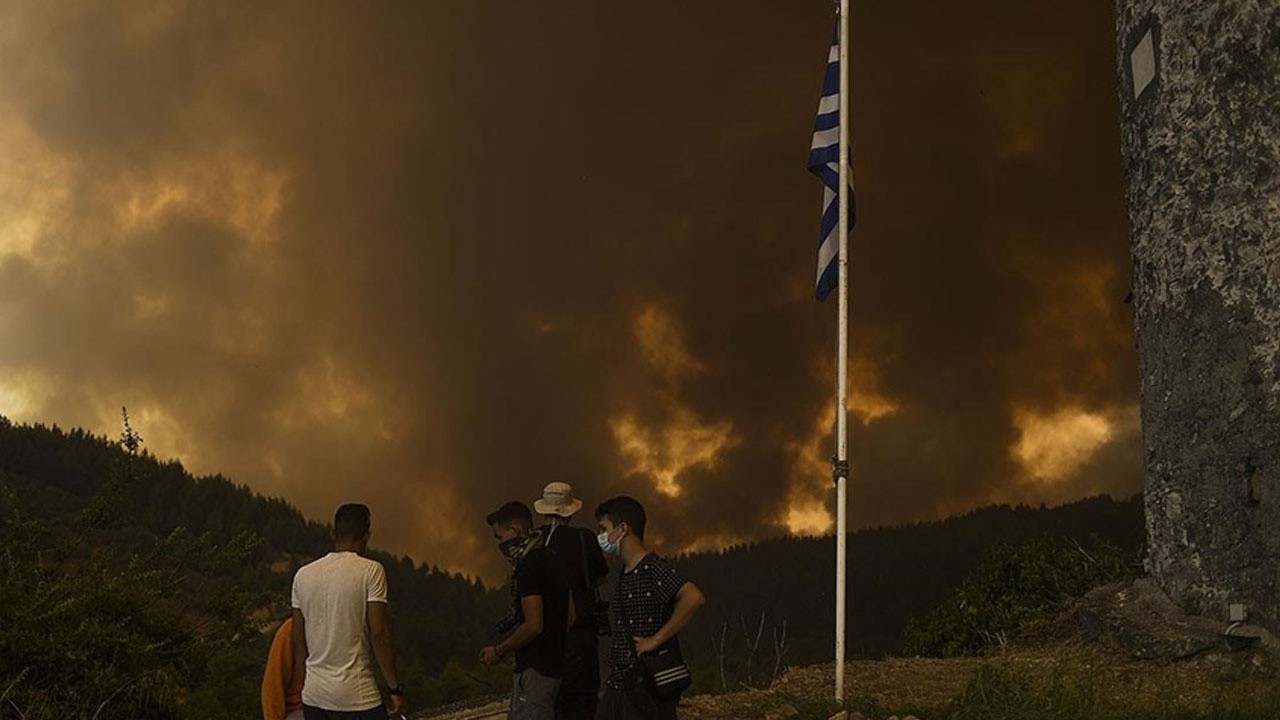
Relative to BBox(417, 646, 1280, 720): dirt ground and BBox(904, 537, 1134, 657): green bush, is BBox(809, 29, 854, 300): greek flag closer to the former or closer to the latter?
BBox(417, 646, 1280, 720): dirt ground

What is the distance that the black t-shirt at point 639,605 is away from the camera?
8.23 m

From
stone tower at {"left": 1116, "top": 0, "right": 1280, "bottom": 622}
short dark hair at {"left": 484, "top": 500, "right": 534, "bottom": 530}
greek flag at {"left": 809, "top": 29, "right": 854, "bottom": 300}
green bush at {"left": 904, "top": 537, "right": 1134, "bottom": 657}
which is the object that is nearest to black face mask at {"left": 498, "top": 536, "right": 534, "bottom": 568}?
short dark hair at {"left": 484, "top": 500, "right": 534, "bottom": 530}

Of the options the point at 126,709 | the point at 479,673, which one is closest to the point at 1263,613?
the point at 126,709

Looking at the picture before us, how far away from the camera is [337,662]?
8227mm

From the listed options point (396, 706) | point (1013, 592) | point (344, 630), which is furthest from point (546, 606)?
point (1013, 592)

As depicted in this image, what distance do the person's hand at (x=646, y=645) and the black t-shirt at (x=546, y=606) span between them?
73 cm

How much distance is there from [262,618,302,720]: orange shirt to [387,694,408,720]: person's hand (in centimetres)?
64

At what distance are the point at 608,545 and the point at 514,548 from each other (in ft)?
2.78

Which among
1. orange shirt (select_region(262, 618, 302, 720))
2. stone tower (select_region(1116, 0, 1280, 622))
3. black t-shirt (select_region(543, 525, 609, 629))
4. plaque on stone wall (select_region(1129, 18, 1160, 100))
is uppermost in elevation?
plaque on stone wall (select_region(1129, 18, 1160, 100))

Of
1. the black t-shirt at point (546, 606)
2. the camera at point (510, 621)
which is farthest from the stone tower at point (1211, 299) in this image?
the camera at point (510, 621)

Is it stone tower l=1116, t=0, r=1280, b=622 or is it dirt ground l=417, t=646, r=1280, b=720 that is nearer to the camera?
dirt ground l=417, t=646, r=1280, b=720

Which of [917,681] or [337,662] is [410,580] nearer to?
[917,681]

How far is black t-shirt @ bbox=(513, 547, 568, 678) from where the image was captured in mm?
8641

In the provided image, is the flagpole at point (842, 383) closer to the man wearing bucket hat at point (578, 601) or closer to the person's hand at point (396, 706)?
the man wearing bucket hat at point (578, 601)
